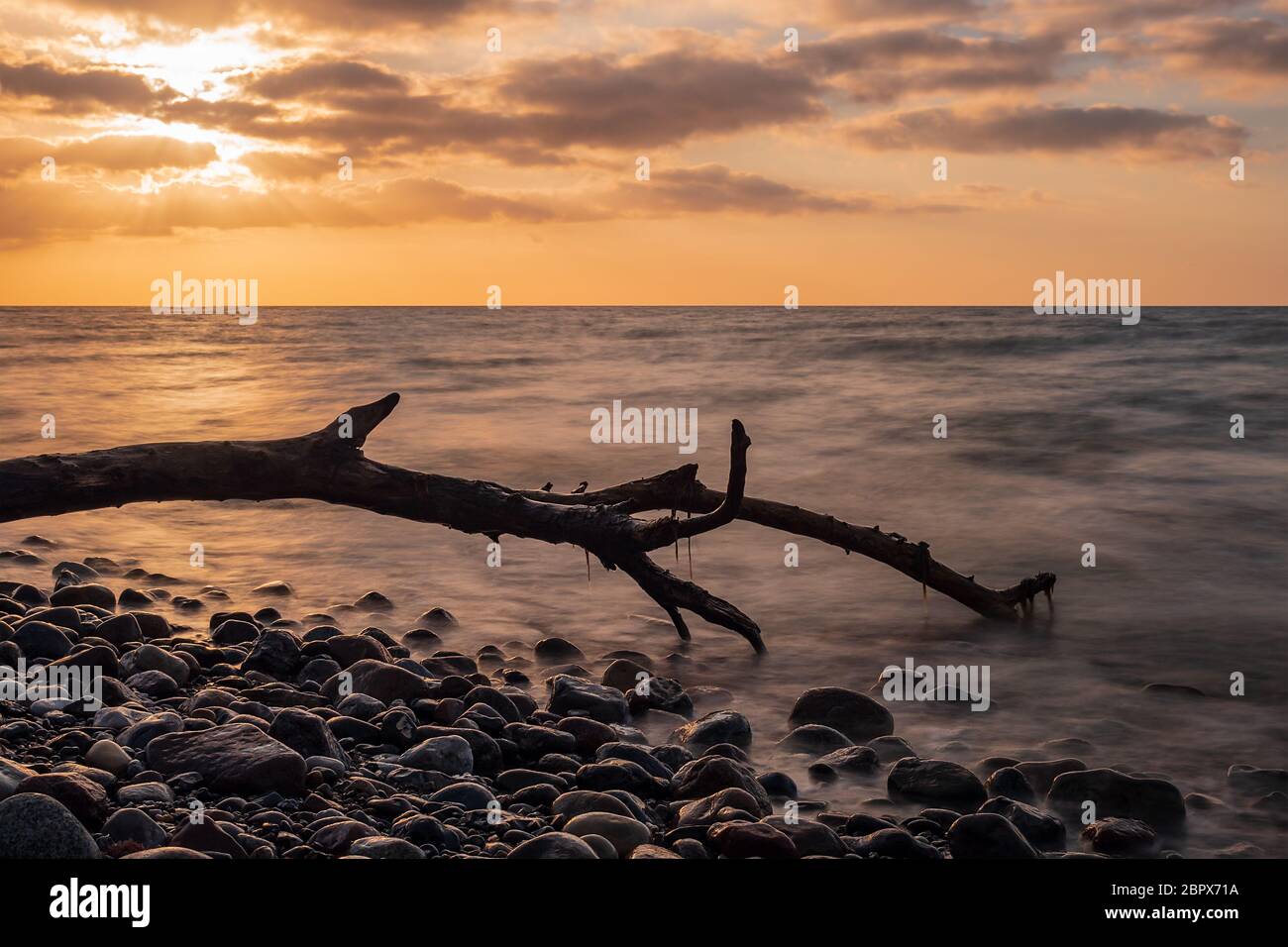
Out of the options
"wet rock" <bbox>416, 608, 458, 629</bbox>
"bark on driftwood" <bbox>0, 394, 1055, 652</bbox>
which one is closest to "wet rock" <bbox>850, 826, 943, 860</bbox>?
"bark on driftwood" <bbox>0, 394, 1055, 652</bbox>

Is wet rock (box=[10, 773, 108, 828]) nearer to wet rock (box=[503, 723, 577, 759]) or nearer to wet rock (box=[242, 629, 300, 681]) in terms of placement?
wet rock (box=[503, 723, 577, 759])

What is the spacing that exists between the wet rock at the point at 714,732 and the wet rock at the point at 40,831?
2.98 m

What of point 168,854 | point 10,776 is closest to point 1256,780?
point 168,854

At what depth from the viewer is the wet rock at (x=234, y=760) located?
13.0ft

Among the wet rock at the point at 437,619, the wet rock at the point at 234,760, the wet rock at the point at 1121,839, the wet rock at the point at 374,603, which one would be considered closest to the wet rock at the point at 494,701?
the wet rock at the point at 234,760

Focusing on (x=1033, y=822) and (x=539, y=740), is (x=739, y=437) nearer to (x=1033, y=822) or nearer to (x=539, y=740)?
(x=539, y=740)

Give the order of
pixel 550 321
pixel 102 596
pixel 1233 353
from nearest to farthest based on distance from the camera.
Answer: pixel 102 596
pixel 1233 353
pixel 550 321

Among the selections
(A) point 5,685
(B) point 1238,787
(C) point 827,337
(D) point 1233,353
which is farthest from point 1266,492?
(C) point 827,337

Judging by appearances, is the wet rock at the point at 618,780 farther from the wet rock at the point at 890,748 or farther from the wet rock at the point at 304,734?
the wet rock at the point at 890,748

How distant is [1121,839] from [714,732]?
1912 mm

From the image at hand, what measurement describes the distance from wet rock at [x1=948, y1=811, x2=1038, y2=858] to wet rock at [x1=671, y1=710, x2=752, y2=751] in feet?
4.87

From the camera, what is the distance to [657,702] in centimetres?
606
